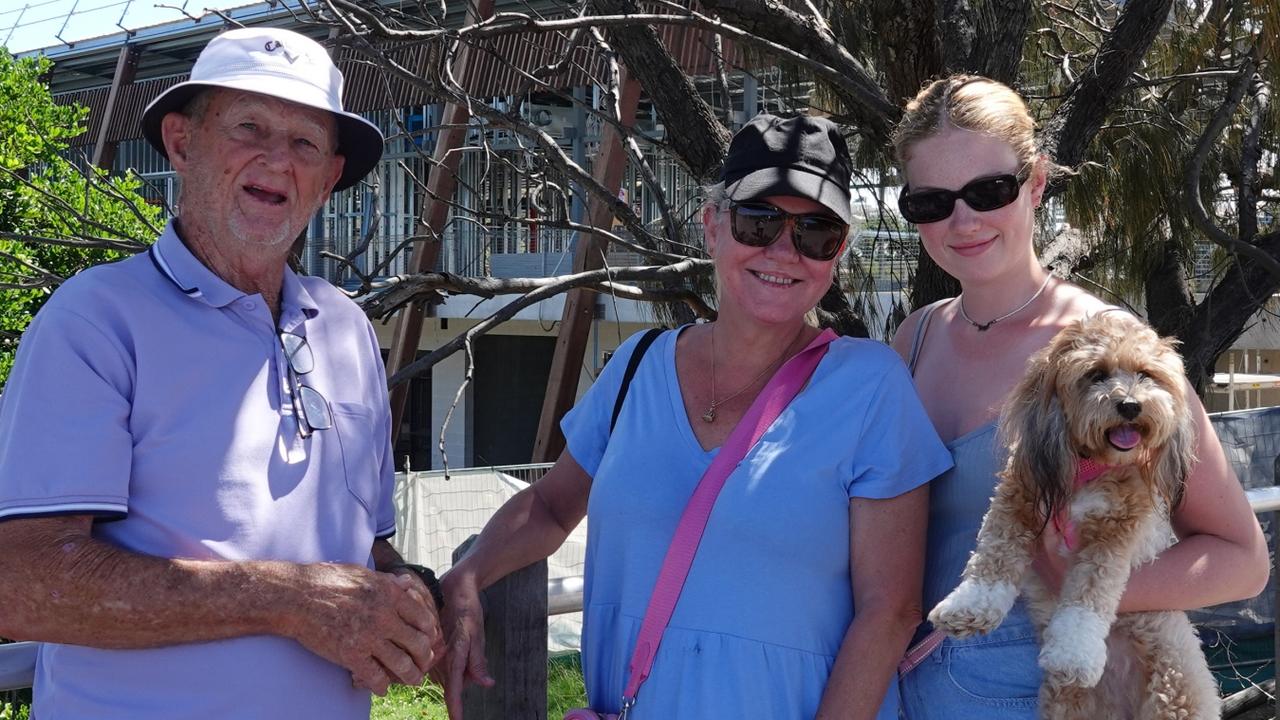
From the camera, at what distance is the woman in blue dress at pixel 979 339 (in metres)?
2.21

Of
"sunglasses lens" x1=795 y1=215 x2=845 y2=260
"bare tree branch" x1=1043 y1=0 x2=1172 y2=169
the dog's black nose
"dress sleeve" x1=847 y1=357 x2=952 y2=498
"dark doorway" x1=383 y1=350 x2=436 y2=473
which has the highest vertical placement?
"bare tree branch" x1=1043 y1=0 x2=1172 y2=169

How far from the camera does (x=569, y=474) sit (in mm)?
2539

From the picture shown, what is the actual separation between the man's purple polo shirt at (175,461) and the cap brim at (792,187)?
2.91 feet

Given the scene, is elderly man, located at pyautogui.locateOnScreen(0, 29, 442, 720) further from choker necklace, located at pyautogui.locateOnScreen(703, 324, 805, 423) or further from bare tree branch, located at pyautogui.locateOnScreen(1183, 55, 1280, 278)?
bare tree branch, located at pyautogui.locateOnScreen(1183, 55, 1280, 278)

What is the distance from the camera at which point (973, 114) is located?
2.35 m

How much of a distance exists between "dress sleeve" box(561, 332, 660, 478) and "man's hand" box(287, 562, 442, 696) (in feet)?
1.63

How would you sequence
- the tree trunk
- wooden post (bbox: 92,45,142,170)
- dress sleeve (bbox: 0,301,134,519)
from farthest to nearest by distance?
wooden post (bbox: 92,45,142,170) → the tree trunk → dress sleeve (bbox: 0,301,134,519)

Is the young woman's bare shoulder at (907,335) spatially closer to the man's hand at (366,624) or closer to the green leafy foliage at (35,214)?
the man's hand at (366,624)

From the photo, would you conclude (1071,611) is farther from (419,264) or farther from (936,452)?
(419,264)

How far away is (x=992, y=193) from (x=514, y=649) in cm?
130

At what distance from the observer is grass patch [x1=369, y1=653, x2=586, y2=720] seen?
6770mm

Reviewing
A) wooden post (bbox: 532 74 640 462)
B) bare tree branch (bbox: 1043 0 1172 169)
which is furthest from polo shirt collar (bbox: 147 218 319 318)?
wooden post (bbox: 532 74 640 462)

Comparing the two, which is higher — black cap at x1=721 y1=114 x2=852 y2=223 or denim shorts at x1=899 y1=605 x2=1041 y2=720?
black cap at x1=721 y1=114 x2=852 y2=223

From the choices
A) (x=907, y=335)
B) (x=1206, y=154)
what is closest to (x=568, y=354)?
(x=1206, y=154)
